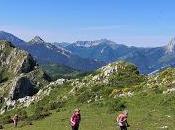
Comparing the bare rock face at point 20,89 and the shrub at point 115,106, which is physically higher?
the shrub at point 115,106

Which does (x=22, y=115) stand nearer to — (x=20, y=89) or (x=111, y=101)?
(x=111, y=101)

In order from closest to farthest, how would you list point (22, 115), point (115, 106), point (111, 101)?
point (115, 106), point (111, 101), point (22, 115)

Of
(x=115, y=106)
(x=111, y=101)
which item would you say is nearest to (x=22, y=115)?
(x=111, y=101)

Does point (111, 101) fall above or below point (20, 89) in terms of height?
above

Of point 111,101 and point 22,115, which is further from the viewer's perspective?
point 22,115

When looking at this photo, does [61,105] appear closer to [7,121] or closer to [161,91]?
[7,121]

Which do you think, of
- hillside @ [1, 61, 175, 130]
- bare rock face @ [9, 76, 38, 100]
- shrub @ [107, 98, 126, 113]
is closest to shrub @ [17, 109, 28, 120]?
hillside @ [1, 61, 175, 130]

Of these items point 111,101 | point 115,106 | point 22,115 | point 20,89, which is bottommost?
point 20,89

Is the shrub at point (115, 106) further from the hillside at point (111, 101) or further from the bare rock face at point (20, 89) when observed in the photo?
the bare rock face at point (20, 89)

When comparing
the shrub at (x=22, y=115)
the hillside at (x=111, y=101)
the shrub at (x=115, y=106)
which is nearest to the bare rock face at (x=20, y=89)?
the hillside at (x=111, y=101)

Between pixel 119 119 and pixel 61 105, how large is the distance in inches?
1441

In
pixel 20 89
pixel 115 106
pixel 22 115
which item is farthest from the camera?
pixel 20 89

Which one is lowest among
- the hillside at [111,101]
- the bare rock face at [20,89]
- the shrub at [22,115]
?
the bare rock face at [20,89]

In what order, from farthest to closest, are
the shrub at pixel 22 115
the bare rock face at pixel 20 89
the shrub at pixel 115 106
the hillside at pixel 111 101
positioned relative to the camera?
the bare rock face at pixel 20 89
the shrub at pixel 22 115
the shrub at pixel 115 106
the hillside at pixel 111 101
